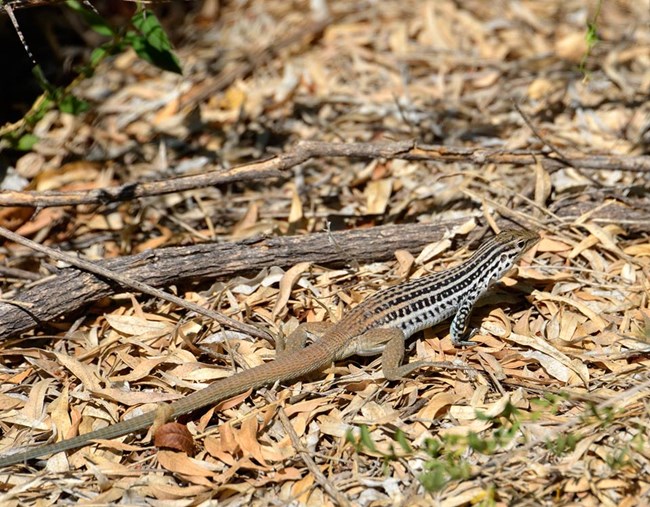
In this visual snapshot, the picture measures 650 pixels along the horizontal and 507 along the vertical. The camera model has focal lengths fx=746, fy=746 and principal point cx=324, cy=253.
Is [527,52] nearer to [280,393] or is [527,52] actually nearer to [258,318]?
[258,318]

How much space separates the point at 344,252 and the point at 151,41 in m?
1.97

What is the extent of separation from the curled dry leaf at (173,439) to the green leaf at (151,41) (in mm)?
2604

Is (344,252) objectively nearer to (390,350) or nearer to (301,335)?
(301,335)

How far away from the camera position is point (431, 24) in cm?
777

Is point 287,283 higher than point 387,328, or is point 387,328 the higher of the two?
point 287,283

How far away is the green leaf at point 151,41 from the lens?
5.09 m

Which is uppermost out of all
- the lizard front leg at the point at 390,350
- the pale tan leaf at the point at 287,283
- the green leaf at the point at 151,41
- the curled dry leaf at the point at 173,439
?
the green leaf at the point at 151,41

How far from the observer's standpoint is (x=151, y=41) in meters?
5.15

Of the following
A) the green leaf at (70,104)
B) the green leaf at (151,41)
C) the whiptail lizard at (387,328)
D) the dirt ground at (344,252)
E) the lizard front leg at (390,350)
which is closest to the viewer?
the dirt ground at (344,252)

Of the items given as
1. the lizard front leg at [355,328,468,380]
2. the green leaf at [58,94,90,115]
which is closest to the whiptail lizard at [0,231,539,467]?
the lizard front leg at [355,328,468,380]

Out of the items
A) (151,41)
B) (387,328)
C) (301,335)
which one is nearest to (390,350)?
(387,328)

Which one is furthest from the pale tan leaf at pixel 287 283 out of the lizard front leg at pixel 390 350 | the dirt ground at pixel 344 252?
the lizard front leg at pixel 390 350

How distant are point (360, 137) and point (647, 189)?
95.6 inches

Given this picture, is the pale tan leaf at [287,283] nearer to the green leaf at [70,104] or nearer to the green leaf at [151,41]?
the green leaf at [151,41]
